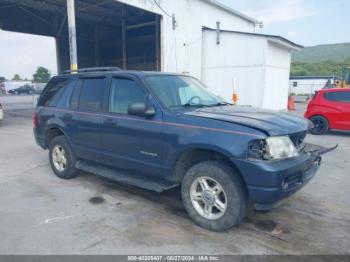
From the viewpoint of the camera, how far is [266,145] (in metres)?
3.23

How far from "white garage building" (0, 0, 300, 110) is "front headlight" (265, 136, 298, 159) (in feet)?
33.1

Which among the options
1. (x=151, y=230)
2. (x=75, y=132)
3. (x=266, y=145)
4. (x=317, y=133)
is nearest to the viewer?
(x=266, y=145)

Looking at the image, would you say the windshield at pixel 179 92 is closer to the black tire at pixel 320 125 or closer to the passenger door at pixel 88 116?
the passenger door at pixel 88 116

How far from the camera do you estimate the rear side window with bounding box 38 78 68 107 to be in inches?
223

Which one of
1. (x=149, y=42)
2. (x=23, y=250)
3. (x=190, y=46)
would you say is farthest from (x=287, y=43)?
(x=23, y=250)

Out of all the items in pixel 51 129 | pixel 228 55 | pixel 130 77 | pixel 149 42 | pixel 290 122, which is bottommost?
pixel 51 129

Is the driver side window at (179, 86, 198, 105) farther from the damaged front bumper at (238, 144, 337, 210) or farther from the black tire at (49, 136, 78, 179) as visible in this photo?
the black tire at (49, 136, 78, 179)

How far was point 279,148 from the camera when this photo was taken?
3330 millimetres

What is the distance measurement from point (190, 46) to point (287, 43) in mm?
5066

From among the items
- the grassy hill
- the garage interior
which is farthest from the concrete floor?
the grassy hill

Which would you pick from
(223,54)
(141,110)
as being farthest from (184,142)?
(223,54)

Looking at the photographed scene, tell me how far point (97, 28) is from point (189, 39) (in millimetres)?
10088

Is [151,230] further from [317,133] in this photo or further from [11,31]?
[11,31]

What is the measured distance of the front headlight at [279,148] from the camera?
128 inches
